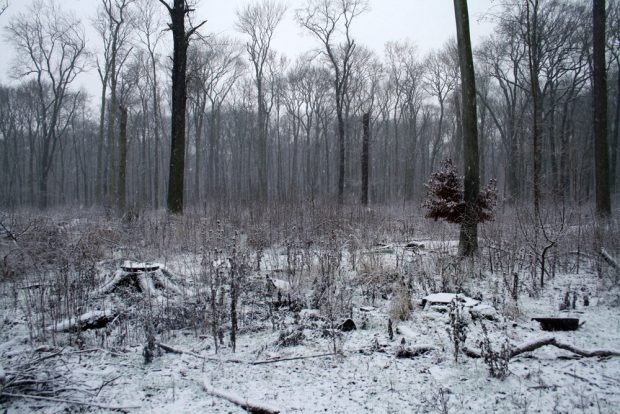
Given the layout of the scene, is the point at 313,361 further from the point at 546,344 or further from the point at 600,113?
the point at 600,113

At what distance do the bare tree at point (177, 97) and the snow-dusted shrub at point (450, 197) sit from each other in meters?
7.07

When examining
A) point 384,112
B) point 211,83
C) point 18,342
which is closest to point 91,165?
point 211,83

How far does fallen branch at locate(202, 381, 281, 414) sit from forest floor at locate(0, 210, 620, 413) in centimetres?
4

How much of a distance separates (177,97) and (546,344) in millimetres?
10450

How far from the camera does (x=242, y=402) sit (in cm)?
244

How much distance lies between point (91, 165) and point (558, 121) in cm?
4949

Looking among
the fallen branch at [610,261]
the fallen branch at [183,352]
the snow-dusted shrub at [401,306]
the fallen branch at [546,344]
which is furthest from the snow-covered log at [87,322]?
the fallen branch at [610,261]

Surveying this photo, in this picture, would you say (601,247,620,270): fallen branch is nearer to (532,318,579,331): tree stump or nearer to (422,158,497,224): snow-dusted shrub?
(422,158,497,224): snow-dusted shrub

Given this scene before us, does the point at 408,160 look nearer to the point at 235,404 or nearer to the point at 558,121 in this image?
the point at 558,121

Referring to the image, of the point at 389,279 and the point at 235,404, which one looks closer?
the point at 235,404

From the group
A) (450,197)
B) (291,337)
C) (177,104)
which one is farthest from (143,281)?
(177,104)

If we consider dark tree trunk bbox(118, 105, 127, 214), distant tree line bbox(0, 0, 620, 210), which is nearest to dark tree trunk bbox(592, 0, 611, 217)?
distant tree line bbox(0, 0, 620, 210)

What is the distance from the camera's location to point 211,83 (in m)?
27.3

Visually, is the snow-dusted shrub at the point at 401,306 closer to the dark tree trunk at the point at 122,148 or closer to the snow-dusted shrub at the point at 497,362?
the snow-dusted shrub at the point at 497,362
